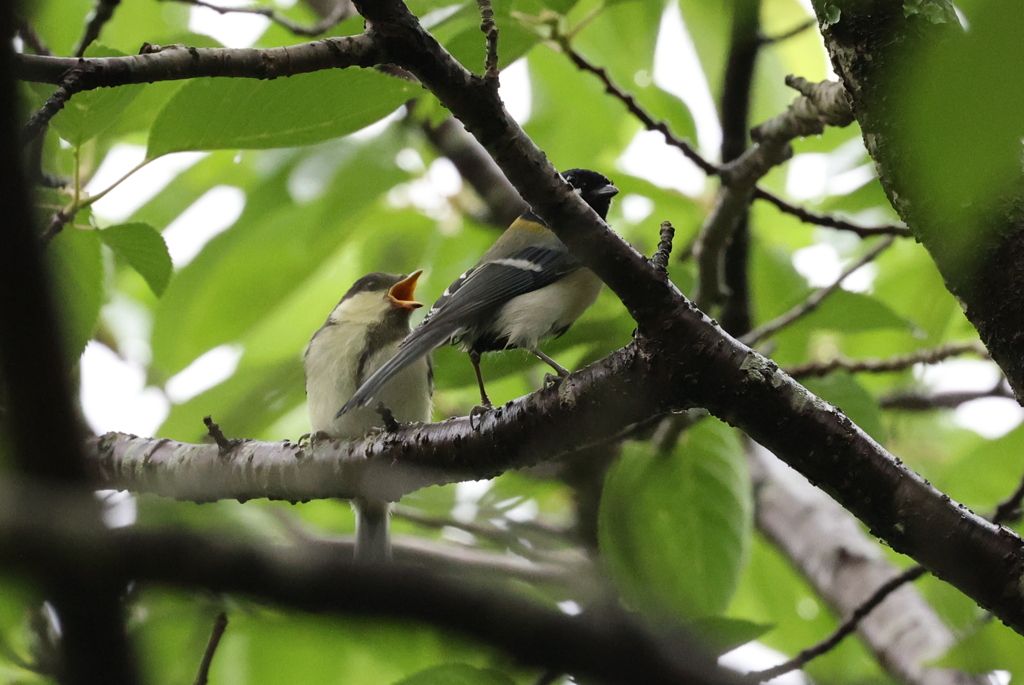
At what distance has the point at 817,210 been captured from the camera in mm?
3516

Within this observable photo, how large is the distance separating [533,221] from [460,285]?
675 millimetres

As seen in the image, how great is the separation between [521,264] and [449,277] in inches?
21.2

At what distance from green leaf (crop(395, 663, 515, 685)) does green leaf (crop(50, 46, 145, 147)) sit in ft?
4.88

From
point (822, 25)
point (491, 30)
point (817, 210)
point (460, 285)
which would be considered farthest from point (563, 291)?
point (491, 30)

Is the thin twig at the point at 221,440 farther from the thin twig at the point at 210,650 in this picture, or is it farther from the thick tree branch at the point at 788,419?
the thick tree branch at the point at 788,419

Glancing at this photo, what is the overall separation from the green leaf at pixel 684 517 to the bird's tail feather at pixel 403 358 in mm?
768

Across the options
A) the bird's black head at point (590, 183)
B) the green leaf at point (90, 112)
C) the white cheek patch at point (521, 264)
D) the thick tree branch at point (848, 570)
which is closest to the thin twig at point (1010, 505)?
the thick tree branch at point (848, 570)

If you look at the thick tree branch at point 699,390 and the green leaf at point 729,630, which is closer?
the thick tree branch at point 699,390

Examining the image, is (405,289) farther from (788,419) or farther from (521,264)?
(788,419)

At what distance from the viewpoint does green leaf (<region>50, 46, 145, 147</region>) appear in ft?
6.93

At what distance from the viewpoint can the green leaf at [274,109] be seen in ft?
6.84

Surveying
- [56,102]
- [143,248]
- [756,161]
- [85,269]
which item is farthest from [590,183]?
[56,102]

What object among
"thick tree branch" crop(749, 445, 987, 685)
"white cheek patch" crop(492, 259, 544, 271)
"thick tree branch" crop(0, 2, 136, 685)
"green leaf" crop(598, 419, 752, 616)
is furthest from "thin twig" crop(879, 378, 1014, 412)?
"thick tree branch" crop(0, 2, 136, 685)

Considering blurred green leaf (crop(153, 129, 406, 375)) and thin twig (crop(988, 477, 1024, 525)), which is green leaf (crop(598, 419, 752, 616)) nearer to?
thin twig (crop(988, 477, 1024, 525))
